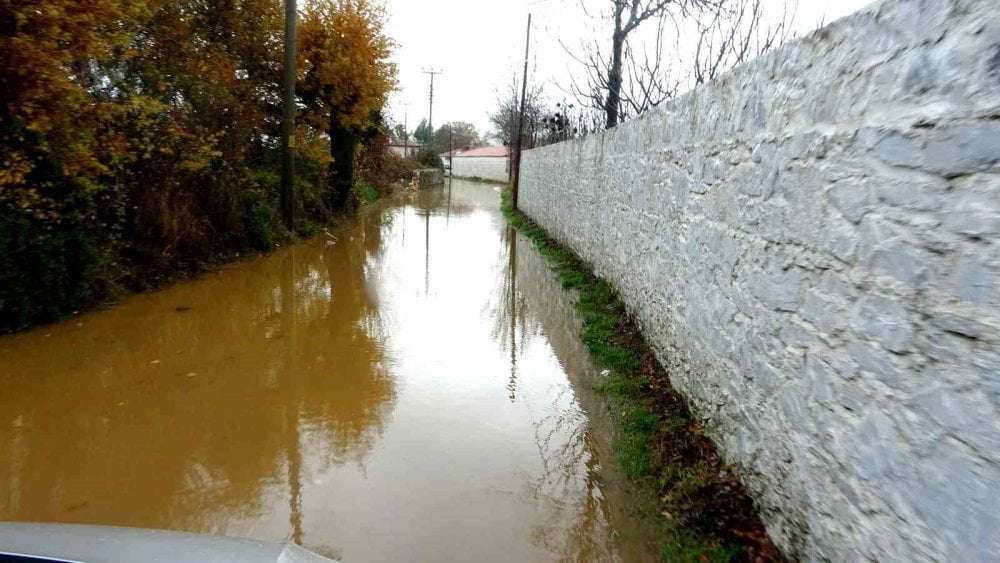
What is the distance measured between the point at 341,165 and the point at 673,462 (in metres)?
16.6

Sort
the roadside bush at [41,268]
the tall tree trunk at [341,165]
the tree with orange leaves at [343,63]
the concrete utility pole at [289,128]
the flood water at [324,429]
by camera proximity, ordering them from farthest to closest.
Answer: the tall tree trunk at [341,165], the tree with orange leaves at [343,63], the concrete utility pole at [289,128], the roadside bush at [41,268], the flood water at [324,429]

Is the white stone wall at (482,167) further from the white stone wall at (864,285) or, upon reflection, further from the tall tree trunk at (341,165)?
the white stone wall at (864,285)

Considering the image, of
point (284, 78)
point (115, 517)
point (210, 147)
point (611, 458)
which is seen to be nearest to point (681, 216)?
point (611, 458)

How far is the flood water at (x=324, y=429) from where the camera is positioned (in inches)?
135

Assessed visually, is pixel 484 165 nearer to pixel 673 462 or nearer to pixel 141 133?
pixel 141 133

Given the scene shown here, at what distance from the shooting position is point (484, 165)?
67062 mm

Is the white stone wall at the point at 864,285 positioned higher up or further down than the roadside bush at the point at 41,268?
higher up

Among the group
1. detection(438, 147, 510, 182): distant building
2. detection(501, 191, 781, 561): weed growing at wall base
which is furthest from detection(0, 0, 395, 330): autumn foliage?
detection(438, 147, 510, 182): distant building

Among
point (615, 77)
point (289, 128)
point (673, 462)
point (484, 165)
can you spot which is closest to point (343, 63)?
point (289, 128)

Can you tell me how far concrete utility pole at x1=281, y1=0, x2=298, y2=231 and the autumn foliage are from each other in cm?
39

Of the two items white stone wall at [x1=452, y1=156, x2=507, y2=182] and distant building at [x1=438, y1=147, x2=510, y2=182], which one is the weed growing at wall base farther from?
white stone wall at [x1=452, y1=156, x2=507, y2=182]

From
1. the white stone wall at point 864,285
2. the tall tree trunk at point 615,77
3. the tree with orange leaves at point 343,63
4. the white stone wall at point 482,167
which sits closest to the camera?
the white stone wall at point 864,285

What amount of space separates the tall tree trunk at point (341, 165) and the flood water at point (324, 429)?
10.6 metres

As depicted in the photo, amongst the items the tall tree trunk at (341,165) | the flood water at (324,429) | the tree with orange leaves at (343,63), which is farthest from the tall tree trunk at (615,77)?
the tall tree trunk at (341,165)
